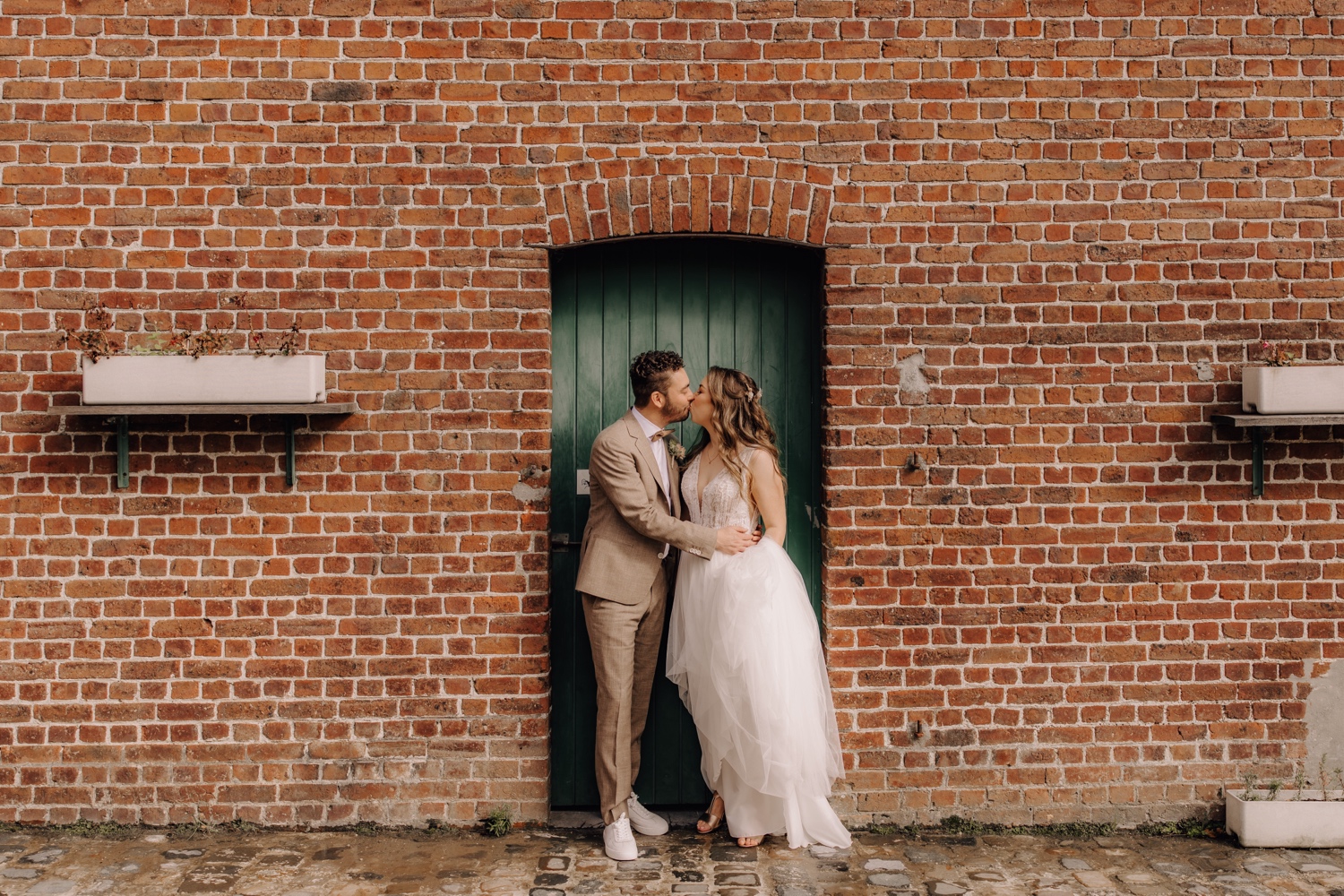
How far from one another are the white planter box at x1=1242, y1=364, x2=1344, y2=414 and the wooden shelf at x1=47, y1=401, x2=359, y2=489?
3.80m

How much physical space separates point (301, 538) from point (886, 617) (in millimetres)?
2548

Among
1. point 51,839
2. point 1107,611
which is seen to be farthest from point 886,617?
point 51,839

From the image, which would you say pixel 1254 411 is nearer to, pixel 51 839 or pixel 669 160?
pixel 669 160

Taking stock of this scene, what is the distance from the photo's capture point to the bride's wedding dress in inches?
159

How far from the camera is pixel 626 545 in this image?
4.19 m

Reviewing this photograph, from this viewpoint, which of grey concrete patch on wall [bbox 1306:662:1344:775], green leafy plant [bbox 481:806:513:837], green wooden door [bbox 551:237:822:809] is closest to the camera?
green leafy plant [bbox 481:806:513:837]

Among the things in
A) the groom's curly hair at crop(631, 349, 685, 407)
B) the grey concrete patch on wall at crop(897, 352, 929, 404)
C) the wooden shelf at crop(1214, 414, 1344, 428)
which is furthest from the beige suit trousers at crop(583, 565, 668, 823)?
the wooden shelf at crop(1214, 414, 1344, 428)

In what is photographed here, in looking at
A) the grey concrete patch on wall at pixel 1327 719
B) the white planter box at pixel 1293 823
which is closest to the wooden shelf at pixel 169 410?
the white planter box at pixel 1293 823

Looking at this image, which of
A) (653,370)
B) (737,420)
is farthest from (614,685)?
(653,370)

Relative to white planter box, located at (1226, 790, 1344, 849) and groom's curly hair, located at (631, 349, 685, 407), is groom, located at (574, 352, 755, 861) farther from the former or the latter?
white planter box, located at (1226, 790, 1344, 849)

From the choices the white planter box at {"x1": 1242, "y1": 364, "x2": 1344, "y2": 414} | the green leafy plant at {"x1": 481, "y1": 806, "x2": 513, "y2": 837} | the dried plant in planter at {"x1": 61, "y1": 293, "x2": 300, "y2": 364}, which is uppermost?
the dried plant in planter at {"x1": 61, "y1": 293, "x2": 300, "y2": 364}

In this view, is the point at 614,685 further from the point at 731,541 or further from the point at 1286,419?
the point at 1286,419

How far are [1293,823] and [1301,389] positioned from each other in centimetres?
180

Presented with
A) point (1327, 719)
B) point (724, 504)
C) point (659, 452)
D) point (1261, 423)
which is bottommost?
point (1327, 719)
